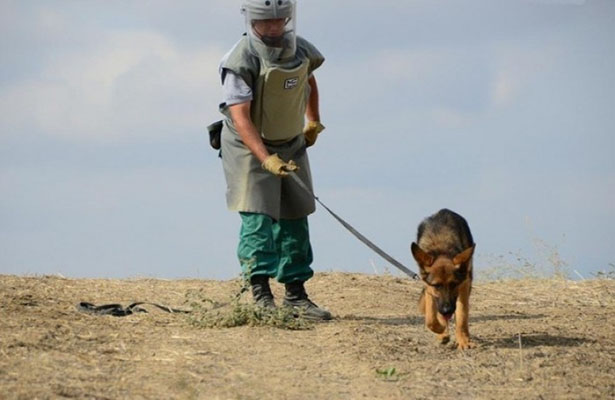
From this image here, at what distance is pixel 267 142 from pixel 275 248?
94cm

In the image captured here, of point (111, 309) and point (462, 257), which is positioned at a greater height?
point (462, 257)

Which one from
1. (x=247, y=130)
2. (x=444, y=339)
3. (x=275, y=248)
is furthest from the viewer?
(x=275, y=248)

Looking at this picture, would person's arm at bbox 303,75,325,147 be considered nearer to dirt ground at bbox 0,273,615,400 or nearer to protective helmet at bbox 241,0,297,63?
protective helmet at bbox 241,0,297,63

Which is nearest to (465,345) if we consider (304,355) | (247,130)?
(304,355)

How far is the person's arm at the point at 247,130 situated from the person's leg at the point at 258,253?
56 centimetres

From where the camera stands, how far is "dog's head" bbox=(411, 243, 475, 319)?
25.6 ft

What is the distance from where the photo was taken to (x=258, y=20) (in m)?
9.53

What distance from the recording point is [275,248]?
9.91 meters

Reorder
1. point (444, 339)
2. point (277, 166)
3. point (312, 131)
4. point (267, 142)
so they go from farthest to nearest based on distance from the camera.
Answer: point (312, 131), point (267, 142), point (277, 166), point (444, 339)

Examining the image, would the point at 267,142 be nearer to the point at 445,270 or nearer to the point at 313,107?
the point at 313,107

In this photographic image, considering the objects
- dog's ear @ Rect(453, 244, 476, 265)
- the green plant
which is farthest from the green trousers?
dog's ear @ Rect(453, 244, 476, 265)

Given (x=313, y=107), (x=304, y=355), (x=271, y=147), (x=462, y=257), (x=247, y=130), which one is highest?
(x=313, y=107)

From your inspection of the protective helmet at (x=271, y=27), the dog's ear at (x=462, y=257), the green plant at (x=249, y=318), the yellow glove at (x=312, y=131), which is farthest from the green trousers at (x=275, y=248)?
the dog's ear at (x=462, y=257)

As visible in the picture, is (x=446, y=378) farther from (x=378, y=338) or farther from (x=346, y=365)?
(x=378, y=338)
